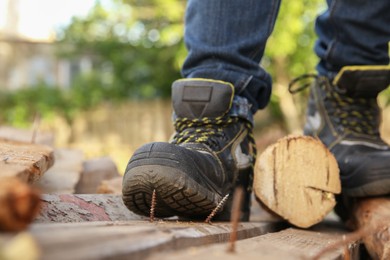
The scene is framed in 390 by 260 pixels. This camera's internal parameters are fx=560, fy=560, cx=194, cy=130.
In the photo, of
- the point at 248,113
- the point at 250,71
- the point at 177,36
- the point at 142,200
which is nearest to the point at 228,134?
the point at 248,113

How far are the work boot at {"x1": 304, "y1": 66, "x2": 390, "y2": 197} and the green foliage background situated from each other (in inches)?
331

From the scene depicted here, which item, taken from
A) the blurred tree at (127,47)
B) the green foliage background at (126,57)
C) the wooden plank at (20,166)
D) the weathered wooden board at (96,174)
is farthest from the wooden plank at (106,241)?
the blurred tree at (127,47)

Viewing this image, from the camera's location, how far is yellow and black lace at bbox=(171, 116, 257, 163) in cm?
153

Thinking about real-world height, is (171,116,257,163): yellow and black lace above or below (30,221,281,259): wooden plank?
above

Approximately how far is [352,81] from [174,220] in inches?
34.4

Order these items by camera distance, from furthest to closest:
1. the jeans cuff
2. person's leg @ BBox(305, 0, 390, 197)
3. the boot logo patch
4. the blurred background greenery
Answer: the blurred background greenery → the boot logo patch → person's leg @ BBox(305, 0, 390, 197) → the jeans cuff

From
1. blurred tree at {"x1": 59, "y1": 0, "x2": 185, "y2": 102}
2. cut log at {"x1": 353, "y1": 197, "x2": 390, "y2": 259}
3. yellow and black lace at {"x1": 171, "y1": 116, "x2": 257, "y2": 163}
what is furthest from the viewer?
blurred tree at {"x1": 59, "y1": 0, "x2": 185, "y2": 102}

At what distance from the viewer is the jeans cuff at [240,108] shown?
5.39 ft

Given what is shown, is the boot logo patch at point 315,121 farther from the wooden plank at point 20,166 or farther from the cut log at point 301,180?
the wooden plank at point 20,166

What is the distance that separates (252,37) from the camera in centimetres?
170

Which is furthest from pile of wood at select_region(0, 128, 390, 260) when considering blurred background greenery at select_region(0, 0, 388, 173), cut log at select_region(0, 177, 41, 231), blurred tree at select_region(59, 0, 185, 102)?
blurred tree at select_region(59, 0, 185, 102)

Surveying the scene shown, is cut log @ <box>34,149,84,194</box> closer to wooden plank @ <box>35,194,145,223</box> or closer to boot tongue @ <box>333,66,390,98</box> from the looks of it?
wooden plank @ <box>35,194,145,223</box>

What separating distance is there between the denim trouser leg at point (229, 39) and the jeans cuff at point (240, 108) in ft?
0.11

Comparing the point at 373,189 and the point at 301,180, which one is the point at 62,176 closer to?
the point at 301,180
